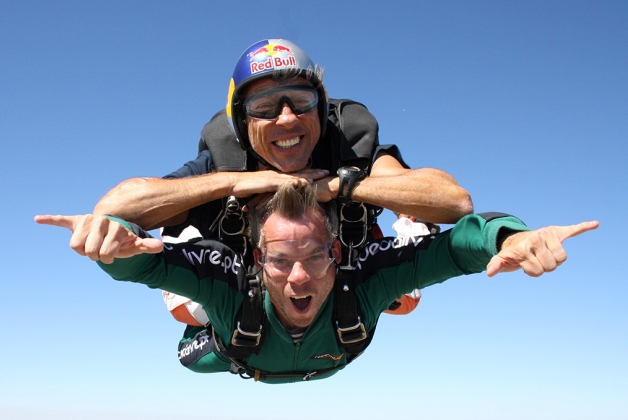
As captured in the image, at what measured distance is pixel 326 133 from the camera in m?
4.40

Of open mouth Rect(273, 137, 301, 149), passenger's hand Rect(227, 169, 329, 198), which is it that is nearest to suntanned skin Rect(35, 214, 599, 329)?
passenger's hand Rect(227, 169, 329, 198)

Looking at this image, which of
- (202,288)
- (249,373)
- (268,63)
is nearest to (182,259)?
(202,288)

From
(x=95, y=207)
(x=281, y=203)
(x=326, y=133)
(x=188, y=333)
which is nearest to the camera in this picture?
(x=95, y=207)

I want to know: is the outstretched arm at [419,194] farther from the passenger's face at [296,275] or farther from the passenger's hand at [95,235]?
the passenger's hand at [95,235]

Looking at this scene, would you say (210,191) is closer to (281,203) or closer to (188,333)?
(281,203)

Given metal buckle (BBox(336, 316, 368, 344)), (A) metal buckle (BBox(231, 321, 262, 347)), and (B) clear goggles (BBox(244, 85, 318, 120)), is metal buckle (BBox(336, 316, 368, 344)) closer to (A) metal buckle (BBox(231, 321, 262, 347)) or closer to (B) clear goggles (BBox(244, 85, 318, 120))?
(A) metal buckle (BBox(231, 321, 262, 347))

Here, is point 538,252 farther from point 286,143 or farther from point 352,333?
point 286,143

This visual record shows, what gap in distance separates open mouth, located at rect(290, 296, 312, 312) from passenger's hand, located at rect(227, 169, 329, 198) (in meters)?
0.63

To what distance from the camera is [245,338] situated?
4023 mm

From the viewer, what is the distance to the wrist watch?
13.1 ft

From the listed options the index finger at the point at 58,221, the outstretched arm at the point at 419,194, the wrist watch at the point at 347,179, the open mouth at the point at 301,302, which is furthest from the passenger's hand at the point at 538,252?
the index finger at the point at 58,221

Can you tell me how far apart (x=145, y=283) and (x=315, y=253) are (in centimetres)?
96

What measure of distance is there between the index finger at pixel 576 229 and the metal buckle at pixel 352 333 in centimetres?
141

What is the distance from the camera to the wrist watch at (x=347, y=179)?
157 inches
